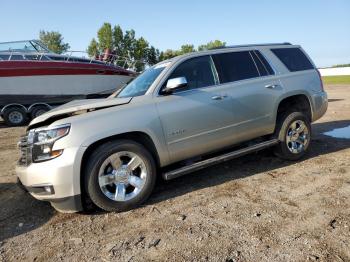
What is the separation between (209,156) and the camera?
217 inches

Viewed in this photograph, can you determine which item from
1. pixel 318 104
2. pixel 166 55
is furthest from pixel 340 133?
pixel 166 55

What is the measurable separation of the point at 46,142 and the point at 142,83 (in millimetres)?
1780

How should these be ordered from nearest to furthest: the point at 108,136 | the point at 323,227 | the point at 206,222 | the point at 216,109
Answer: the point at 323,227 < the point at 206,222 < the point at 108,136 < the point at 216,109

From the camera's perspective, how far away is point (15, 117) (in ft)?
44.0

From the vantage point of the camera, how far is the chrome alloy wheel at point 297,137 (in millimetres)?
6035

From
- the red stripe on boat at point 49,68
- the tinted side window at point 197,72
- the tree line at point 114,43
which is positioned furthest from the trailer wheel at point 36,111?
the tree line at point 114,43

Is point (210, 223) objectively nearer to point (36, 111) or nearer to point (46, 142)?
point (46, 142)

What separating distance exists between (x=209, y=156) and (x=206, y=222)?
1.69 metres

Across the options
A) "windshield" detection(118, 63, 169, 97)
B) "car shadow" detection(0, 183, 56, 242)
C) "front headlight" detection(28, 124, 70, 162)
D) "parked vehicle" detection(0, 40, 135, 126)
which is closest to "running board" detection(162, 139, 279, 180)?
"windshield" detection(118, 63, 169, 97)

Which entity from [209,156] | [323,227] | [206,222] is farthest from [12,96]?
[323,227]

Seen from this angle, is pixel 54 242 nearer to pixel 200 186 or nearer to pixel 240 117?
pixel 200 186

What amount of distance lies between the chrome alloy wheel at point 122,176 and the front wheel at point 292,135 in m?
2.58

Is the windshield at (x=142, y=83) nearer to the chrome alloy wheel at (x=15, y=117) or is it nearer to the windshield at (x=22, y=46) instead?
the chrome alloy wheel at (x=15, y=117)

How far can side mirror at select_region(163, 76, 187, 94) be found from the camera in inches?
182
